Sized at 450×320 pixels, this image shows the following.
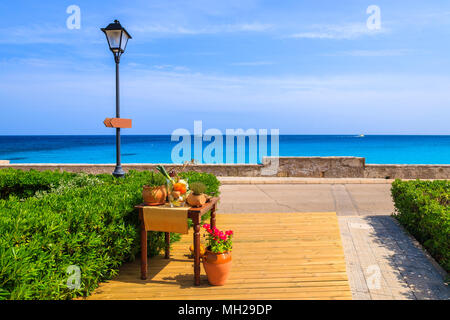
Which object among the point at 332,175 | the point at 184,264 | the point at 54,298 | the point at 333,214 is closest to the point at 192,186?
the point at 184,264

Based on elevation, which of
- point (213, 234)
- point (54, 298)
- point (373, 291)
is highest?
point (213, 234)

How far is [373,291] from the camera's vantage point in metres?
4.42

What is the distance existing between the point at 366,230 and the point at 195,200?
167 inches

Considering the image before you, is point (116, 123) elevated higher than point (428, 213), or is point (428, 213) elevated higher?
point (116, 123)

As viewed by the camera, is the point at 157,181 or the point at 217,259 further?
the point at 157,181

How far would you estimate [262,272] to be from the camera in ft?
16.0

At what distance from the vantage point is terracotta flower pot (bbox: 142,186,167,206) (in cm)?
453

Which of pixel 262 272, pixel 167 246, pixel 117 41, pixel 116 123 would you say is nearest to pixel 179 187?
pixel 167 246

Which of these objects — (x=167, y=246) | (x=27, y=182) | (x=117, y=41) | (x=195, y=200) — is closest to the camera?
(x=195, y=200)

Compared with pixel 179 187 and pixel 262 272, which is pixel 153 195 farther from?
pixel 262 272

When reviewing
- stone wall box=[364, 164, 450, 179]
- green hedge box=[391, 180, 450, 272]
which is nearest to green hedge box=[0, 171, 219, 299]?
green hedge box=[391, 180, 450, 272]
